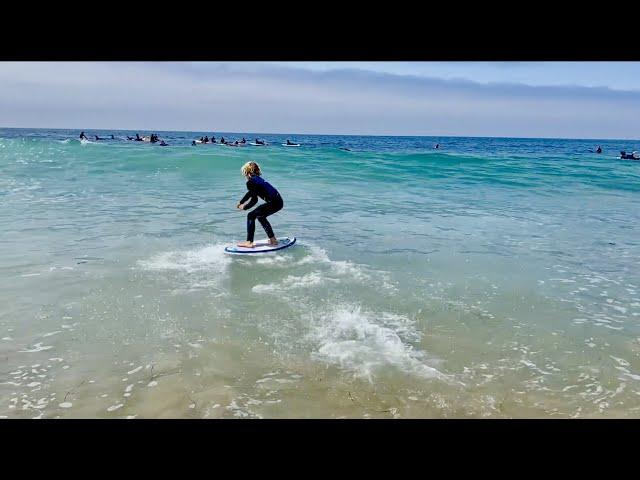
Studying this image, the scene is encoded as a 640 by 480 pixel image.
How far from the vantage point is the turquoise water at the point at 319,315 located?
4551 mm

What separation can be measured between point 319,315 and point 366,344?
3.64 feet

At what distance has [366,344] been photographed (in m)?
5.71

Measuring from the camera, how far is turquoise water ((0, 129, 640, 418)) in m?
4.55

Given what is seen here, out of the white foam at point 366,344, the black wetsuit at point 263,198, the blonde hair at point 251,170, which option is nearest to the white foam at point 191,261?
the black wetsuit at point 263,198

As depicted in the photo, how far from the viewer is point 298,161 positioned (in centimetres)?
3856

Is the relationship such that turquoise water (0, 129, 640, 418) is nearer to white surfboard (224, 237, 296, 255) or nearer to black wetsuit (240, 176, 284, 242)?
white surfboard (224, 237, 296, 255)

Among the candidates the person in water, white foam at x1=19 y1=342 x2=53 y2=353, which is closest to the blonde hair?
the person in water

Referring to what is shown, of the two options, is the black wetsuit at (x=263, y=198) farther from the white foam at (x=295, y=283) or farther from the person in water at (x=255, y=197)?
the white foam at (x=295, y=283)

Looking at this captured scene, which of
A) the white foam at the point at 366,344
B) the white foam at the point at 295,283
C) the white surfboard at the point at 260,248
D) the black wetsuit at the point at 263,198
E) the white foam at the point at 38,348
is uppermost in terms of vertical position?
the black wetsuit at the point at 263,198

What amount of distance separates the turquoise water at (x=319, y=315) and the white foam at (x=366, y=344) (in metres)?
0.03

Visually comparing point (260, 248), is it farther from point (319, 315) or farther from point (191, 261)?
point (319, 315)

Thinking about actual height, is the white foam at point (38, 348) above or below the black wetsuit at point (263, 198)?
below

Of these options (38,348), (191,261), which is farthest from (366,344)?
(191,261)
